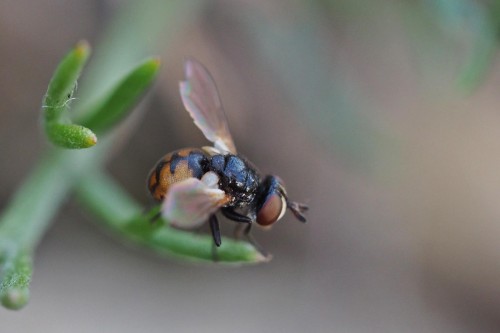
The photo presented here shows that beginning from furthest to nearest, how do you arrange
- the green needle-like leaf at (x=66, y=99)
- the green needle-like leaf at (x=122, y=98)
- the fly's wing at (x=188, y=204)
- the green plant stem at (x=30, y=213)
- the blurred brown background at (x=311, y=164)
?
the blurred brown background at (x=311, y=164) → the green needle-like leaf at (x=122, y=98) → the green plant stem at (x=30, y=213) → the green needle-like leaf at (x=66, y=99) → the fly's wing at (x=188, y=204)

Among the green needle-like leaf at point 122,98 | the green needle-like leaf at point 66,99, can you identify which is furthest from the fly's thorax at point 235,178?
the green needle-like leaf at point 66,99

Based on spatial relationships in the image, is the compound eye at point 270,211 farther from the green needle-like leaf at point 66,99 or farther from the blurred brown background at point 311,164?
the blurred brown background at point 311,164

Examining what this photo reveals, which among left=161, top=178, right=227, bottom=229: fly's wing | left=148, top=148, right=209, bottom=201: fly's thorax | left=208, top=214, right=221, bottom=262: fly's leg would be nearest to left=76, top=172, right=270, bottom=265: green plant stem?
left=208, top=214, right=221, bottom=262: fly's leg

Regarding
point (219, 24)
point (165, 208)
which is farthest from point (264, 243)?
point (165, 208)

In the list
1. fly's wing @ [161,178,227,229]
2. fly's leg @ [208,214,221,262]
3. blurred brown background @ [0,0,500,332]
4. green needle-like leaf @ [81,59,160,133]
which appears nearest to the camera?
fly's wing @ [161,178,227,229]

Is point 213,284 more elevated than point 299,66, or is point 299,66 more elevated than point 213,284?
point 299,66

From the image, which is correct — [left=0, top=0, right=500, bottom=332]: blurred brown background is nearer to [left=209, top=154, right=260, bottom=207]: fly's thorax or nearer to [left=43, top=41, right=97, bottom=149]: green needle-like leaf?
[left=209, top=154, right=260, bottom=207]: fly's thorax

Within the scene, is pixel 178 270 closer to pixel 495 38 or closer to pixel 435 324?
pixel 435 324
